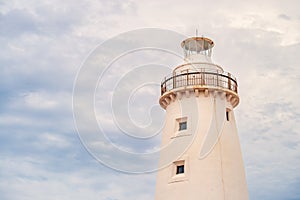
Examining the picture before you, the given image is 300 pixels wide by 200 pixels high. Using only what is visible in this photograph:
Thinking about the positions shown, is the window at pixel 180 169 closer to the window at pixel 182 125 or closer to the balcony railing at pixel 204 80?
the window at pixel 182 125

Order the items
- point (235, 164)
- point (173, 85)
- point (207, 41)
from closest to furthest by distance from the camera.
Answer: point (235, 164)
point (173, 85)
point (207, 41)

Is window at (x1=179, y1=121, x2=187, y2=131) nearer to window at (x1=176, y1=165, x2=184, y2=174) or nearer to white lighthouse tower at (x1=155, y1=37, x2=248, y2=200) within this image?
white lighthouse tower at (x1=155, y1=37, x2=248, y2=200)

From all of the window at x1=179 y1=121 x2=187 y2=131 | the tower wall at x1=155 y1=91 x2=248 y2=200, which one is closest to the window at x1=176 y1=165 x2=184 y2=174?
the tower wall at x1=155 y1=91 x2=248 y2=200

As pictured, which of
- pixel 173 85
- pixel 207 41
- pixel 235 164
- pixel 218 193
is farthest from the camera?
pixel 207 41

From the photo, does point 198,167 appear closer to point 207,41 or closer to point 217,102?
point 217,102

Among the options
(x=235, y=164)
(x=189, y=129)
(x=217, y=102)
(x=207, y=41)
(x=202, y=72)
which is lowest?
(x=235, y=164)

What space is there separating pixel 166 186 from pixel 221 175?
281 cm

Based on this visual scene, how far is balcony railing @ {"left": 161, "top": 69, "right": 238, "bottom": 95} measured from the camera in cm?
2203

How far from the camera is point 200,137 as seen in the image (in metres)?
21.1

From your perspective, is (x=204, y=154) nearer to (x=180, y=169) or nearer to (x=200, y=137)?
(x=200, y=137)

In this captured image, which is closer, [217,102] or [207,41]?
[217,102]

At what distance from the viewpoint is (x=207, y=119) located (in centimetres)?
2145

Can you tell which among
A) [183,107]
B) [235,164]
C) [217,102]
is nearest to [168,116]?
[183,107]

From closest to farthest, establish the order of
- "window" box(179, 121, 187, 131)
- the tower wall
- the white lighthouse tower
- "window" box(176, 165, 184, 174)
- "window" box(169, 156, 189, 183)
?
the tower wall, the white lighthouse tower, "window" box(169, 156, 189, 183), "window" box(176, 165, 184, 174), "window" box(179, 121, 187, 131)
